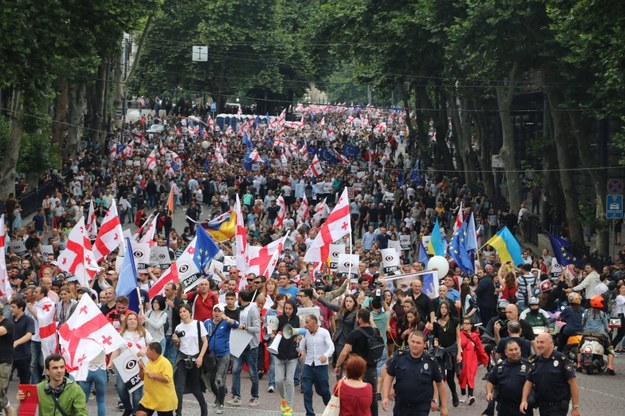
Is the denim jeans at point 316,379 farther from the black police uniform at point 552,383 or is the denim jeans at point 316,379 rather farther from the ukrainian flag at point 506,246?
the ukrainian flag at point 506,246

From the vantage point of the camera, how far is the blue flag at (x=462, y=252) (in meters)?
27.8

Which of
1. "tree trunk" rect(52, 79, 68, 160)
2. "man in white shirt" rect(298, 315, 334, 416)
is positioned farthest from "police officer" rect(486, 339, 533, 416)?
"tree trunk" rect(52, 79, 68, 160)

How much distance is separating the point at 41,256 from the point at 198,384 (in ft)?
47.0

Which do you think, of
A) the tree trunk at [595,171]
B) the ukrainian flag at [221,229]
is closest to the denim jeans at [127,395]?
the ukrainian flag at [221,229]

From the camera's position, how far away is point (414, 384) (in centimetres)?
1273

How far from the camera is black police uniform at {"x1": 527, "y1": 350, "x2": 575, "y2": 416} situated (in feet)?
42.7

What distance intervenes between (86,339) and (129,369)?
2.30 feet

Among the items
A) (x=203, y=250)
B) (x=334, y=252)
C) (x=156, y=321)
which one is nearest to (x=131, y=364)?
(x=156, y=321)

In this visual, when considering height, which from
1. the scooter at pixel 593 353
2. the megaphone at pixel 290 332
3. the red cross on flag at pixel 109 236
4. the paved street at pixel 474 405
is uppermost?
the red cross on flag at pixel 109 236

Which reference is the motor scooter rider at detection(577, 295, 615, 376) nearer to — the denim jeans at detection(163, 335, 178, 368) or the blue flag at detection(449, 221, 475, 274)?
the blue flag at detection(449, 221, 475, 274)

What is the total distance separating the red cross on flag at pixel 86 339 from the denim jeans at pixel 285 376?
233cm

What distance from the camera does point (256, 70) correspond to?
93.2m

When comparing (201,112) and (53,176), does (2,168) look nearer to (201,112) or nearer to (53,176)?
(53,176)

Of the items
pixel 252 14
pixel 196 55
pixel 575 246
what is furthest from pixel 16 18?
pixel 252 14
